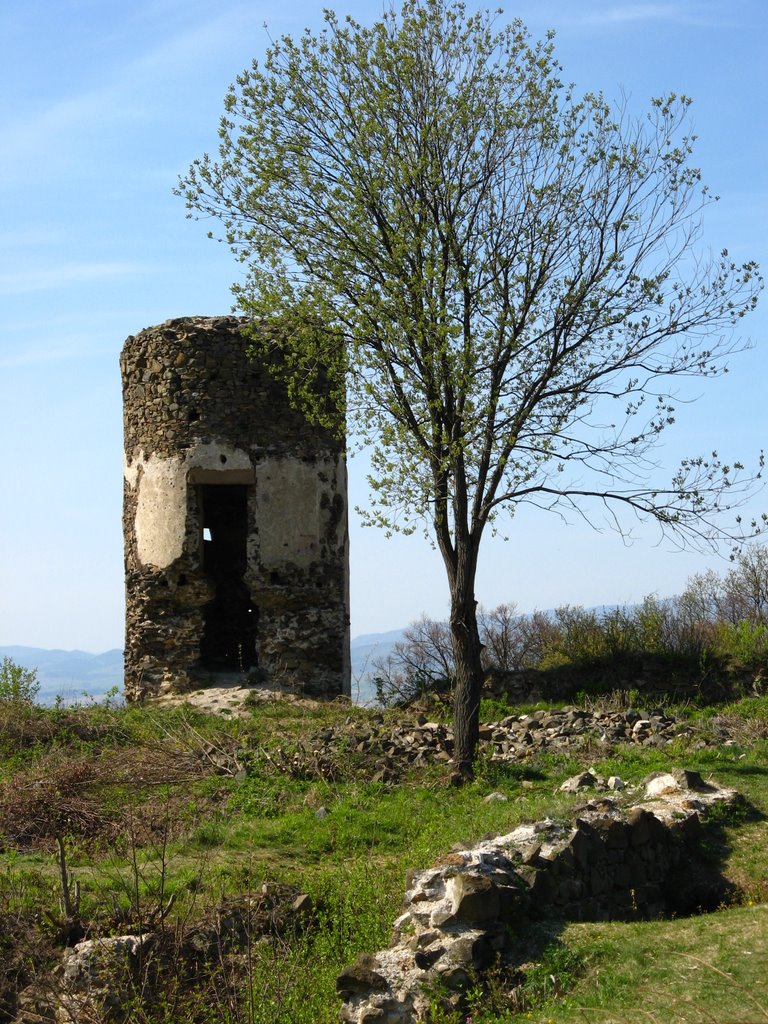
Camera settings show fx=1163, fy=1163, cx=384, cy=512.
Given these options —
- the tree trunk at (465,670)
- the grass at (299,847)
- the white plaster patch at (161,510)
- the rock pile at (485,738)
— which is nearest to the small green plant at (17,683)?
the grass at (299,847)

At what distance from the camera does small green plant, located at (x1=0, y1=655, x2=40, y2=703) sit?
15.9 meters

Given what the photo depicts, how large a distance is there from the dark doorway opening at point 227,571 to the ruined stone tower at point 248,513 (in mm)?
2004

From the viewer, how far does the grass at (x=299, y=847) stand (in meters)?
6.48

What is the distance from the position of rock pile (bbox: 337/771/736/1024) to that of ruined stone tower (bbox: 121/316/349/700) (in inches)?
305

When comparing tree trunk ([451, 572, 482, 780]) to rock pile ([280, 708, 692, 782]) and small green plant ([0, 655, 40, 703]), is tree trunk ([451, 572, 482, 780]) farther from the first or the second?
small green plant ([0, 655, 40, 703])

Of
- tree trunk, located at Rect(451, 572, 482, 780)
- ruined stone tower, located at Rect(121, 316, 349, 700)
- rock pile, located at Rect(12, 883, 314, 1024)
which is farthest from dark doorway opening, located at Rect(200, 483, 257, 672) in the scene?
rock pile, located at Rect(12, 883, 314, 1024)

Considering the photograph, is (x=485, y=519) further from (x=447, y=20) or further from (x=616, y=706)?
(x=447, y=20)

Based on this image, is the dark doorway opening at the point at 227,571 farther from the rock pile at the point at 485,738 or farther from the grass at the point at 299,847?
the rock pile at the point at 485,738

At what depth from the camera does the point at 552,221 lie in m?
11.9

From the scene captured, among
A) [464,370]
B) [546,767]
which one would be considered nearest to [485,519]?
[464,370]

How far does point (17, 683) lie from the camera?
16.1 m

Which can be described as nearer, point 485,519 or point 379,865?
point 379,865

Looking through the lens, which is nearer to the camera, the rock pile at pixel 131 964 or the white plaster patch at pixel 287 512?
the rock pile at pixel 131 964

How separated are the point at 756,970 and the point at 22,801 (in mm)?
6547
